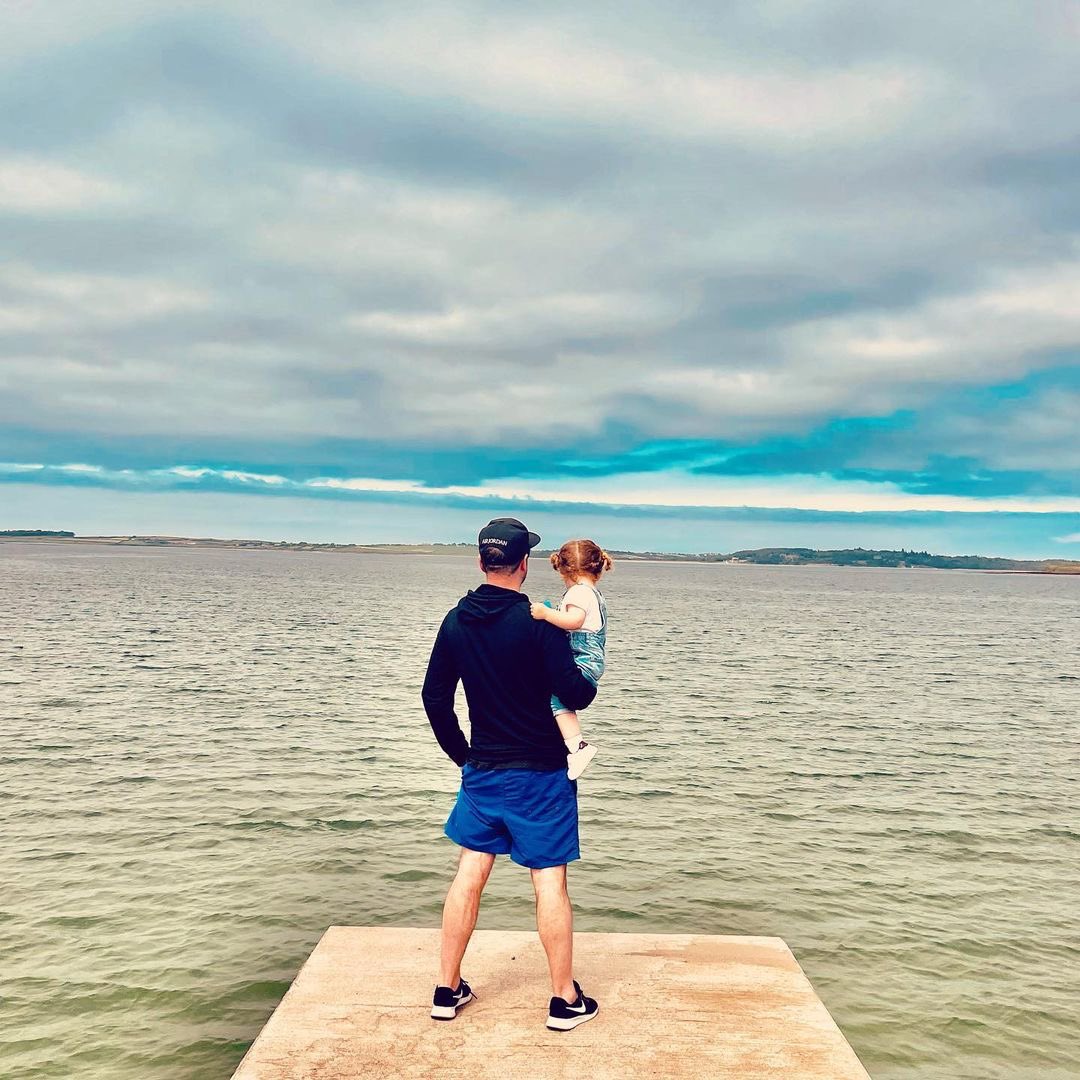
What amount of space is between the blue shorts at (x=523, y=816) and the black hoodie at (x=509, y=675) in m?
0.09

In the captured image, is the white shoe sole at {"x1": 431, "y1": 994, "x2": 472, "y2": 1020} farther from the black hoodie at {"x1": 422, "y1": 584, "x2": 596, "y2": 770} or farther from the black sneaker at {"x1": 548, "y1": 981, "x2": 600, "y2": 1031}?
the black hoodie at {"x1": 422, "y1": 584, "x2": 596, "y2": 770}

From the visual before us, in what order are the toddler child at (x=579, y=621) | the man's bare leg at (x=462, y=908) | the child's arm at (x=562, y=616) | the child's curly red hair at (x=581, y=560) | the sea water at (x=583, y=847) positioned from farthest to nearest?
the sea water at (x=583, y=847), the child's curly red hair at (x=581, y=560), the man's bare leg at (x=462, y=908), the toddler child at (x=579, y=621), the child's arm at (x=562, y=616)

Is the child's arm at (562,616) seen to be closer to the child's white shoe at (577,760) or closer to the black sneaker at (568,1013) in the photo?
the child's white shoe at (577,760)

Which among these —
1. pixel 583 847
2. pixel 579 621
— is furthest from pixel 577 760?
pixel 583 847

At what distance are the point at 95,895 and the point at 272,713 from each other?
43.4 feet

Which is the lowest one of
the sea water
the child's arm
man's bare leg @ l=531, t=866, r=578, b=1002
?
the sea water

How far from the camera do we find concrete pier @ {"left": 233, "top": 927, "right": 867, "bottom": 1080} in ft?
17.3

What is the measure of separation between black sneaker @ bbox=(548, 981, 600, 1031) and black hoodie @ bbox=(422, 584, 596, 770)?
1.48 metres

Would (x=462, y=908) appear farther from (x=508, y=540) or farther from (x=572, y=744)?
(x=508, y=540)

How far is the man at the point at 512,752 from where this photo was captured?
5.57 metres

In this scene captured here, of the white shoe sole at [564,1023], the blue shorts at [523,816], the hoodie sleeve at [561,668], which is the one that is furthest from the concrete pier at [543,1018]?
the hoodie sleeve at [561,668]

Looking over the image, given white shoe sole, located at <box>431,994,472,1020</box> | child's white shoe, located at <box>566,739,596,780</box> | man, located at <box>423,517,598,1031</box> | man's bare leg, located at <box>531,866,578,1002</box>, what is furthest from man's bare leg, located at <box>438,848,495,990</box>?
child's white shoe, located at <box>566,739,596,780</box>

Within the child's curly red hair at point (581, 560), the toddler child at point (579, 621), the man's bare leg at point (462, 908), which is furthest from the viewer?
the child's curly red hair at point (581, 560)

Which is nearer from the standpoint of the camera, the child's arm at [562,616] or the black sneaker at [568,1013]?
the child's arm at [562,616]
